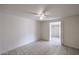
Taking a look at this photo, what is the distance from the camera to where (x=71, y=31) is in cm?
457

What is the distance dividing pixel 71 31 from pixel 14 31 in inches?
118

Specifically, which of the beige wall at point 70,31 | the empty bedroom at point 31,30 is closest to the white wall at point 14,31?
the empty bedroom at point 31,30

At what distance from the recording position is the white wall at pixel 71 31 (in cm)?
431

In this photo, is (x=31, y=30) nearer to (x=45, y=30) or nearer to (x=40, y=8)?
(x=45, y=30)

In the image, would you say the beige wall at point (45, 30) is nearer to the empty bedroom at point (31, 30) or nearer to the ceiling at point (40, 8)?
the empty bedroom at point (31, 30)

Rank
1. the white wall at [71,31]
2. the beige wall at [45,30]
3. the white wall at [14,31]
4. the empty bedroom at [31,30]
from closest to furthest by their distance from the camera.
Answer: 1. the empty bedroom at [31,30]
2. the white wall at [14,31]
3. the white wall at [71,31]
4. the beige wall at [45,30]

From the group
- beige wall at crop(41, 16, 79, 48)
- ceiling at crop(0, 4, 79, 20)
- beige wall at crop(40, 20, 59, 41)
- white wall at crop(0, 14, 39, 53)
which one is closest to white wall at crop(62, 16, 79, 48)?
beige wall at crop(41, 16, 79, 48)

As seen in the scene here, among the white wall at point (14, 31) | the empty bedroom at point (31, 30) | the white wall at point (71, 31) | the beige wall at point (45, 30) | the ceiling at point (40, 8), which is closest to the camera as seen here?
the ceiling at point (40, 8)

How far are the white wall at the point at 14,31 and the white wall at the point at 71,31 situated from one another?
7.46 ft

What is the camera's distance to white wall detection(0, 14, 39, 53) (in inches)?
137

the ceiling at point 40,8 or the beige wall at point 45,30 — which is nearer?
the ceiling at point 40,8

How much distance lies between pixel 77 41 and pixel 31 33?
297cm

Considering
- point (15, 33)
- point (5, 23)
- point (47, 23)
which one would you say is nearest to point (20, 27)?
point (15, 33)

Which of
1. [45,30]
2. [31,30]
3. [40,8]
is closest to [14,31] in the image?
[31,30]
